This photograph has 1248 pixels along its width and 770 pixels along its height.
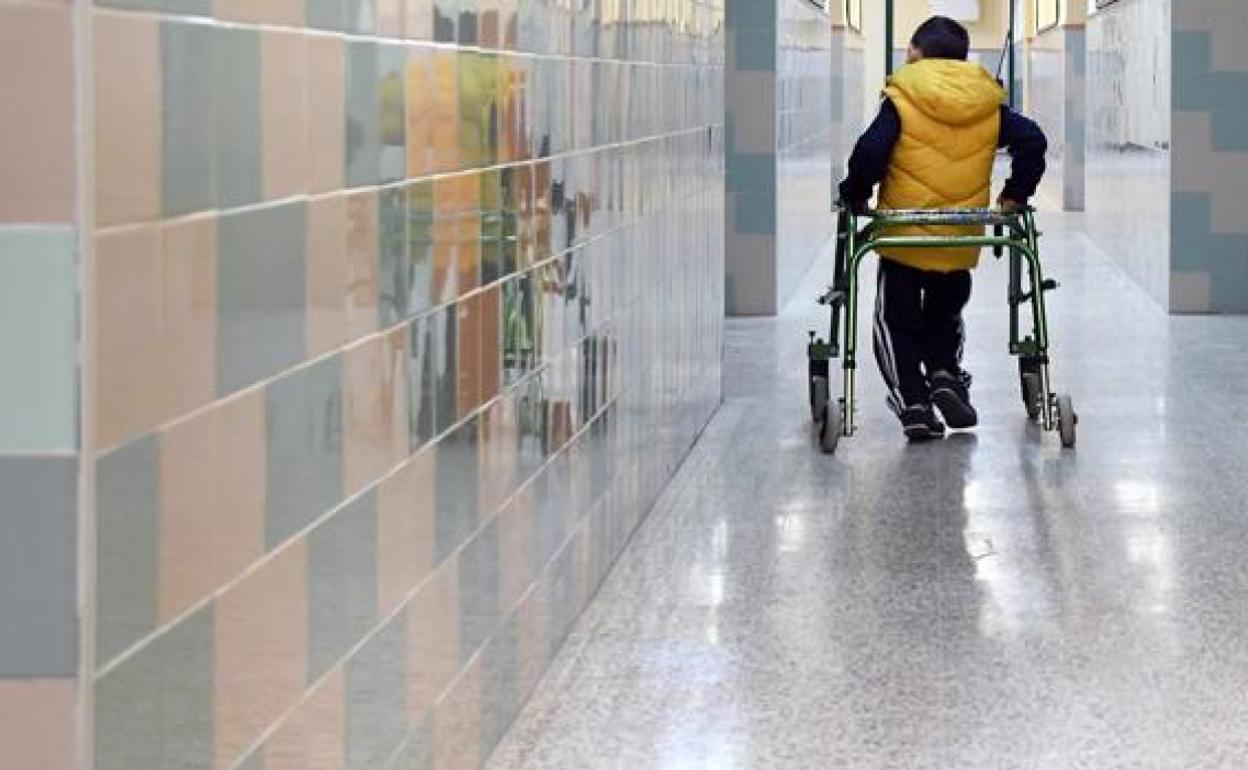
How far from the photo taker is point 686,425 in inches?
306

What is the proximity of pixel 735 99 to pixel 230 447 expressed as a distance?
1028 centimetres

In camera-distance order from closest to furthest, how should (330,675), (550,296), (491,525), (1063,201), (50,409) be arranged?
(50,409)
(330,675)
(491,525)
(550,296)
(1063,201)

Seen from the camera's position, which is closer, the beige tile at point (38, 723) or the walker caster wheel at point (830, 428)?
the beige tile at point (38, 723)

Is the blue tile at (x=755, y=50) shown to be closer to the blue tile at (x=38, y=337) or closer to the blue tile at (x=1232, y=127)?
the blue tile at (x=1232, y=127)

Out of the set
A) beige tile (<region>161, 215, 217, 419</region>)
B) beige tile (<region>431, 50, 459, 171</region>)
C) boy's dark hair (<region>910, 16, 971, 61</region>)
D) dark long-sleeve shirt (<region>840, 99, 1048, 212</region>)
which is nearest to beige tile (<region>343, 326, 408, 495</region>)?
beige tile (<region>431, 50, 459, 171</region>)

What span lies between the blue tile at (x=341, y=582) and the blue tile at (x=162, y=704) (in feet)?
1.41

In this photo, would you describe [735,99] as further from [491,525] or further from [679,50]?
[491,525]

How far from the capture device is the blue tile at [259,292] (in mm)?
2588

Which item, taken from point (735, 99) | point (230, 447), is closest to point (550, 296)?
point (230, 447)

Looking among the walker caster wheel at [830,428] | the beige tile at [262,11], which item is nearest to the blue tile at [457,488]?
the beige tile at [262,11]

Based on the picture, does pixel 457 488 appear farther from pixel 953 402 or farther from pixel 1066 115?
pixel 1066 115

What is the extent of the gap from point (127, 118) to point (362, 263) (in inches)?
39.4

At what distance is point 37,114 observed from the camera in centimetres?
209

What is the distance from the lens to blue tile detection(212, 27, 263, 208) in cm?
255
